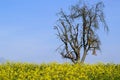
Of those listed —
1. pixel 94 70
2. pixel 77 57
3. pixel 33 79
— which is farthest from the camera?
pixel 77 57

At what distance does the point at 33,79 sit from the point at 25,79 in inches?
10.9

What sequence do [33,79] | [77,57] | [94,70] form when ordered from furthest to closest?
1. [77,57]
2. [94,70]
3. [33,79]

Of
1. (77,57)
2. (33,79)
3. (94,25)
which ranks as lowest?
(33,79)

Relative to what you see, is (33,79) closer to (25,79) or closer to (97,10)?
(25,79)

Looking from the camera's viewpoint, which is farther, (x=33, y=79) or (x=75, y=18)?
(x=75, y=18)

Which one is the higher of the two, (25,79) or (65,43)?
(65,43)

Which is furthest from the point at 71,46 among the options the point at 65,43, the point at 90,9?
the point at 90,9

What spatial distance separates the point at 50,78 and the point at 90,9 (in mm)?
25139

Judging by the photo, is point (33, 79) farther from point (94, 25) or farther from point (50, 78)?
point (94, 25)

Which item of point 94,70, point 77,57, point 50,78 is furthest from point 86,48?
point 50,78

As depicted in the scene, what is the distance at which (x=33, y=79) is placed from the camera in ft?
38.1

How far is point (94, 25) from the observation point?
36562 mm

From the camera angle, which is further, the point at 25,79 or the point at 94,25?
the point at 94,25

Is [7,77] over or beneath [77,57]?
beneath
